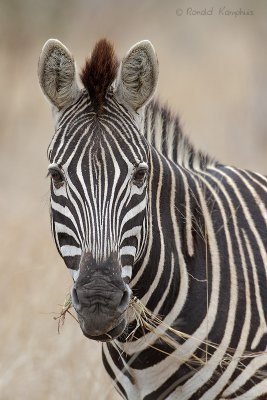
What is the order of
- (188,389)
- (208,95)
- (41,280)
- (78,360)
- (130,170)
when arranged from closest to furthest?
(130,170) < (188,389) < (78,360) < (41,280) < (208,95)

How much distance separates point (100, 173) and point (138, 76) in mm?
706

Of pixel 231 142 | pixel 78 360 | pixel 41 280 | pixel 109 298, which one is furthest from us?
pixel 231 142

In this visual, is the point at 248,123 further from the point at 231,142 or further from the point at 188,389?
the point at 188,389

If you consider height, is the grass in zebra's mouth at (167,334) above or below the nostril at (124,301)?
below

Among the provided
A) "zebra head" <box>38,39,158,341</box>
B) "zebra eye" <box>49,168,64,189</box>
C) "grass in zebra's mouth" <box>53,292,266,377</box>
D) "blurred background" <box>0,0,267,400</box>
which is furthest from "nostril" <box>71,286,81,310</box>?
"blurred background" <box>0,0,267,400</box>

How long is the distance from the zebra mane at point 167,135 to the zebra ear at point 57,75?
2.07 ft

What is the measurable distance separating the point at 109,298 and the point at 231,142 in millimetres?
11188

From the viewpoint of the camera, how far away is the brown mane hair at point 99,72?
4.38 metres

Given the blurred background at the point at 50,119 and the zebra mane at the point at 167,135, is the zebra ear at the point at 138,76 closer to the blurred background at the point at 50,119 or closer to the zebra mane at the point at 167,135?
the zebra mane at the point at 167,135

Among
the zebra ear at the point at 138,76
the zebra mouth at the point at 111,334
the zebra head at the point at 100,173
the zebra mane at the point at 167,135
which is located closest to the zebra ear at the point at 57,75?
the zebra head at the point at 100,173

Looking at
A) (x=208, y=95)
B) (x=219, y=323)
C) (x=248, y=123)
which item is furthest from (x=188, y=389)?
(x=208, y=95)

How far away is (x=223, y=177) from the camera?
5.18 m

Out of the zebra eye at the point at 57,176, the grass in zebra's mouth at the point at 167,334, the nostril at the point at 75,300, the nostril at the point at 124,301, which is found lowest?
the grass in zebra's mouth at the point at 167,334

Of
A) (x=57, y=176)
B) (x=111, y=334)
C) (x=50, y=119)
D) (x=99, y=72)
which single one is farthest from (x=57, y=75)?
(x=50, y=119)
